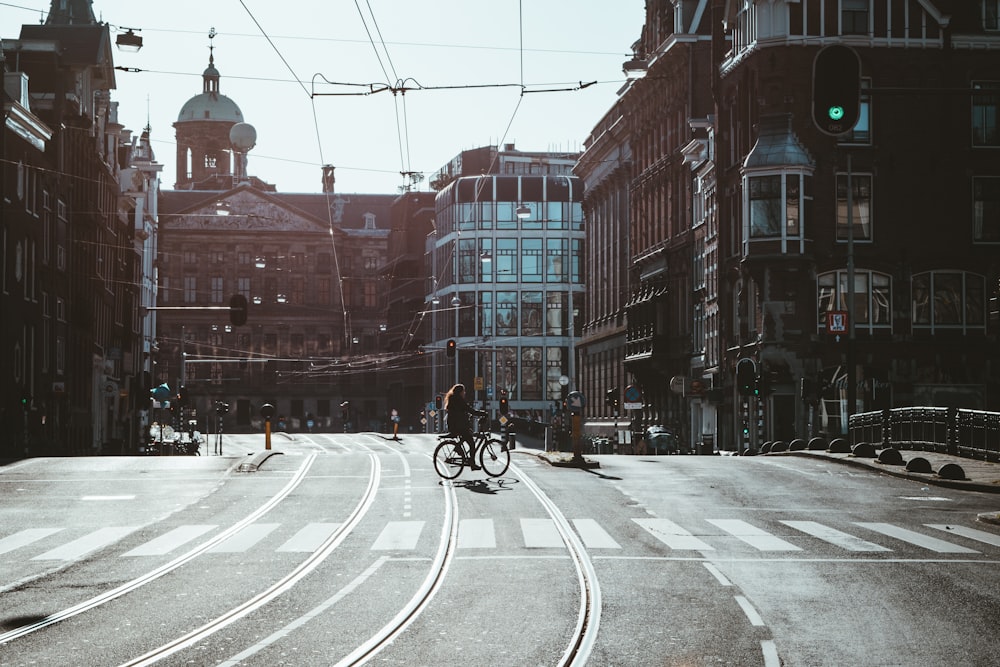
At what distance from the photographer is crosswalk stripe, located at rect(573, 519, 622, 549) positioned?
1903 cm

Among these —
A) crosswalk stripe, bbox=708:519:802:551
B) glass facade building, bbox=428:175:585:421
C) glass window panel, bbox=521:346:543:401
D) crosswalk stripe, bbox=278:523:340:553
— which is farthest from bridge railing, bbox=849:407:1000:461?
glass facade building, bbox=428:175:585:421

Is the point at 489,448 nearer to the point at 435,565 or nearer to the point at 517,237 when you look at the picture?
the point at 435,565

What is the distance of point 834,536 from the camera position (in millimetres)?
20094

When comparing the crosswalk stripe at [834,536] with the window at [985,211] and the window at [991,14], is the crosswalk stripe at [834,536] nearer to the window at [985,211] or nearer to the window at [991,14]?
the window at [985,211]

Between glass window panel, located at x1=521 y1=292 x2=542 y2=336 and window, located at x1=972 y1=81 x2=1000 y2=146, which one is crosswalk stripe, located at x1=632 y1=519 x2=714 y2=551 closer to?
window, located at x1=972 y1=81 x2=1000 y2=146

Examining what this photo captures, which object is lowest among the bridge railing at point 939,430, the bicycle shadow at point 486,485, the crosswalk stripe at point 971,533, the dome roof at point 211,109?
the crosswalk stripe at point 971,533

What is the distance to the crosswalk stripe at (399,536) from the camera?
19094 mm

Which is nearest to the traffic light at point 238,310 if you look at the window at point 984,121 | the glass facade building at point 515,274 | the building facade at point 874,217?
the building facade at point 874,217

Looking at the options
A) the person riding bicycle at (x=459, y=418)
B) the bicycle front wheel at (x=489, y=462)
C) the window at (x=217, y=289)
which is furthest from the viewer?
the window at (x=217, y=289)

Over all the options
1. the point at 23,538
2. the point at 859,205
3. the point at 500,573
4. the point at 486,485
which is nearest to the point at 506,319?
the point at 859,205

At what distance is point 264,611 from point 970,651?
18.9ft

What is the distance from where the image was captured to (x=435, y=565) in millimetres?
17078

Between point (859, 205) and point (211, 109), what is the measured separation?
117m

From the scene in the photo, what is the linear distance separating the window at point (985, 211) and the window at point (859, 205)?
3800 millimetres
